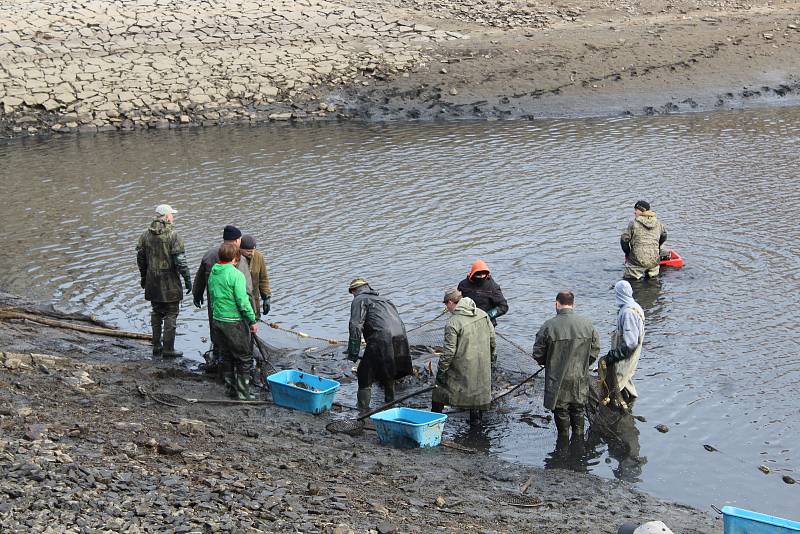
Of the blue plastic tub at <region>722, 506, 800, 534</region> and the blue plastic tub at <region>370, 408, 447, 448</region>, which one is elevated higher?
the blue plastic tub at <region>722, 506, 800, 534</region>

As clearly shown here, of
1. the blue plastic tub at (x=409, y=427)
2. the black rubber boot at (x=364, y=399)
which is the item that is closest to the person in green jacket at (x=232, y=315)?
the black rubber boot at (x=364, y=399)

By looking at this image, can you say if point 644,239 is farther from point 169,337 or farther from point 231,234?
point 169,337

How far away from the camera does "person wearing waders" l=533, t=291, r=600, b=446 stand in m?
9.82

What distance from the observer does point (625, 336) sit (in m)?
10.3

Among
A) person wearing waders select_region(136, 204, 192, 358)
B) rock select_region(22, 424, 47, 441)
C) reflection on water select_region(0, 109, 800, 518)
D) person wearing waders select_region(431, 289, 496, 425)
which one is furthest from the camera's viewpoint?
person wearing waders select_region(136, 204, 192, 358)

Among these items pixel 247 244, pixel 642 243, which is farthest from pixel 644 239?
pixel 247 244

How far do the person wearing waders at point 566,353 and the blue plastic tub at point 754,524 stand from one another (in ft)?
9.99

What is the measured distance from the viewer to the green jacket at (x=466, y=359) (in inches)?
394

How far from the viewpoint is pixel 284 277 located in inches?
640

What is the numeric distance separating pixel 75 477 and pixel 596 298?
913 cm

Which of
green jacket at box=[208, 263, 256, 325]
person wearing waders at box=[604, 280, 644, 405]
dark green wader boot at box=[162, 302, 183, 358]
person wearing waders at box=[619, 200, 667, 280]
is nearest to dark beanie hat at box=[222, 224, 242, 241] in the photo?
green jacket at box=[208, 263, 256, 325]

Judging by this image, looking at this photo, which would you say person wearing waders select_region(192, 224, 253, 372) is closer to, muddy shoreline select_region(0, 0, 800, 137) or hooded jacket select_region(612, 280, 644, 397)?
hooded jacket select_region(612, 280, 644, 397)

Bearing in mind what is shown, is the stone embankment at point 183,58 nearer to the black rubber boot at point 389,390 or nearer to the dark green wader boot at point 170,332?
the dark green wader boot at point 170,332

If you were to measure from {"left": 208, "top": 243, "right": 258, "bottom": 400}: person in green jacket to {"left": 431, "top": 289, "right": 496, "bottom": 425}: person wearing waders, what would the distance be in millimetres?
2110
